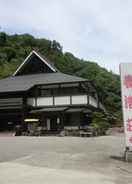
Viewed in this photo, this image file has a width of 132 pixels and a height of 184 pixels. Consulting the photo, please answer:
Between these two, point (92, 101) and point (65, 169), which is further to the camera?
point (92, 101)

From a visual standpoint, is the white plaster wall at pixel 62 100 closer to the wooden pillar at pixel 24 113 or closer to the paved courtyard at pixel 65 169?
the wooden pillar at pixel 24 113

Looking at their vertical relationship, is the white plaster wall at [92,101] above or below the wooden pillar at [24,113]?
above

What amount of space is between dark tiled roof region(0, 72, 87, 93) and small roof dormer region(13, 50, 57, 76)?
0.55 m

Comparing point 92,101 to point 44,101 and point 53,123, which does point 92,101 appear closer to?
point 53,123

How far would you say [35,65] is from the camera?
35375 mm

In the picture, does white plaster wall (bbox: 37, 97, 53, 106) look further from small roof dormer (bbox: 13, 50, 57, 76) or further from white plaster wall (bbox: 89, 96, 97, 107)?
small roof dormer (bbox: 13, 50, 57, 76)

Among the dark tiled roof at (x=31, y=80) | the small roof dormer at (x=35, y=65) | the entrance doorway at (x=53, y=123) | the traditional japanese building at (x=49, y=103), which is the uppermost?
the small roof dormer at (x=35, y=65)

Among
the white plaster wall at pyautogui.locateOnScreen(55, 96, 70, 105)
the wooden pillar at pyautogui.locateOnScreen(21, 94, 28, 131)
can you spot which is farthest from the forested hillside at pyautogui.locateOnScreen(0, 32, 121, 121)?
the wooden pillar at pyautogui.locateOnScreen(21, 94, 28, 131)

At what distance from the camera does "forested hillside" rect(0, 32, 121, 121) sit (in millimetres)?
48656

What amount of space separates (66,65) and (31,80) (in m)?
20.2

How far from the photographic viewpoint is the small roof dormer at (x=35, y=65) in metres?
34.6

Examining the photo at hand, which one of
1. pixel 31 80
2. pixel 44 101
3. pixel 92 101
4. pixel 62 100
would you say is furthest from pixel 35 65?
pixel 92 101

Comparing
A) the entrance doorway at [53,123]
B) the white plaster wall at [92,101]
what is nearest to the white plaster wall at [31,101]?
the entrance doorway at [53,123]

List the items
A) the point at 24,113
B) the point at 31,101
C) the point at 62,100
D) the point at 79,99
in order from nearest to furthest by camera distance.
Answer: the point at 79,99 → the point at 24,113 → the point at 62,100 → the point at 31,101
